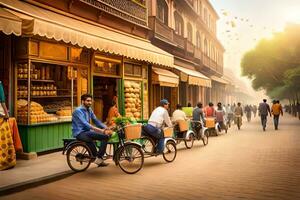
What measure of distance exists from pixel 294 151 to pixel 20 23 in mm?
8943

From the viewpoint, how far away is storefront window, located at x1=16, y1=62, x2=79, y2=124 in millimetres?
10172

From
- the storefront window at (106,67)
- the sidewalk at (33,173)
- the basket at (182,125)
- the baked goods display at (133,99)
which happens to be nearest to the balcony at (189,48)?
the baked goods display at (133,99)

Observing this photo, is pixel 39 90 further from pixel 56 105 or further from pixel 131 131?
pixel 131 131

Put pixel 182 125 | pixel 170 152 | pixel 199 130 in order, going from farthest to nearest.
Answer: pixel 199 130
pixel 182 125
pixel 170 152

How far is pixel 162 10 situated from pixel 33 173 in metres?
18.4

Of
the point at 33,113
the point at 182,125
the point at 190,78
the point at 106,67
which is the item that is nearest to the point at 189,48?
the point at 190,78

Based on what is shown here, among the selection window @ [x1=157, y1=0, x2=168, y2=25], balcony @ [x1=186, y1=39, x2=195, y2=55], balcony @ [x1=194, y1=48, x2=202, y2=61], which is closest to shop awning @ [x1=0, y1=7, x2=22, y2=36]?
window @ [x1=157, y1=0, x2=168, y2=25]

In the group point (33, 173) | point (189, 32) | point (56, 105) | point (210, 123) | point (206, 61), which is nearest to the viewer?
point (33, 173)

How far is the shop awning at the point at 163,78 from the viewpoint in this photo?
60.3ft

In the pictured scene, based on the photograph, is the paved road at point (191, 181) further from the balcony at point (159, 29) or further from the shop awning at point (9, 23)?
the balcony at point (159, 29)

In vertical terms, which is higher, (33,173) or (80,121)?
(80,121)

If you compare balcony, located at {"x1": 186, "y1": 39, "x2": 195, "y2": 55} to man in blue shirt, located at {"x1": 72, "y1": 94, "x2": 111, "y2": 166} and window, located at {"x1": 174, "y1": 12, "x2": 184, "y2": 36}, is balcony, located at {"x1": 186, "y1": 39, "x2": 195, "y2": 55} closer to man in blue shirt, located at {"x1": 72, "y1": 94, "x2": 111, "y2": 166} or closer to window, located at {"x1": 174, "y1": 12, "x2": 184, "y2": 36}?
window, located at {"x1": 174, "y1": 12, "x2": 184, "y2": 36}

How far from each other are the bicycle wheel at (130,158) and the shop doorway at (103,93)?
22.7 ft

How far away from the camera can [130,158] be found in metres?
8.42
